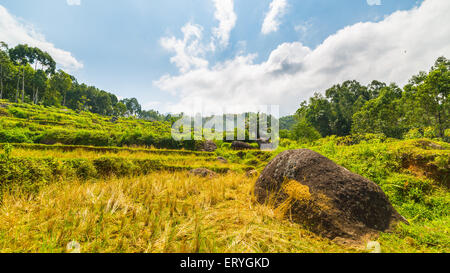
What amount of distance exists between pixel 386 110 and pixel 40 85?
86329 mm

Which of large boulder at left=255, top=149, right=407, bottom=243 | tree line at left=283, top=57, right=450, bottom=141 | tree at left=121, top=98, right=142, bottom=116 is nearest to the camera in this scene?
large boulder at left=255, top=149, right=407, bottom=243

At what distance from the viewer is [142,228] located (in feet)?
7.67

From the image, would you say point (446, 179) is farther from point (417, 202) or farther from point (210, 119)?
point (210, 119)

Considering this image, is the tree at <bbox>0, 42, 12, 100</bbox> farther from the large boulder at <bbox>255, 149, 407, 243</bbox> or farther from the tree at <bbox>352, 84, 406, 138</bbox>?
the tree at <bbox>352, 84, 406, 138</bbox>

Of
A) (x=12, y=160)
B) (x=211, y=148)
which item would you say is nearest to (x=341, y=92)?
(x=211, y=148)

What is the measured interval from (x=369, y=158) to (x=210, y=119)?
4166cm

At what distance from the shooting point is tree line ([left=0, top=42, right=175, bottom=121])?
4248 cm

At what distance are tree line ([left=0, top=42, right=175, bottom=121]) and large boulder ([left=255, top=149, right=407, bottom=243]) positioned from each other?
99.4 ft

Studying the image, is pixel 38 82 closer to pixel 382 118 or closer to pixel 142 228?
pixel 142 228

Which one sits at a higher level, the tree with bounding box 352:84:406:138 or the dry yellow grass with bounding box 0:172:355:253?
the tree with bounding box 352:84:406:138

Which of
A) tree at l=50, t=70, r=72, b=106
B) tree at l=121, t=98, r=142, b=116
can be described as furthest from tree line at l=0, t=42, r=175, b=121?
tree at l=121, t=98, r=142, b=116

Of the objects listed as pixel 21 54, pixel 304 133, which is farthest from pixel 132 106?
pixel 304 133

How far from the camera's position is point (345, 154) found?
657 cm

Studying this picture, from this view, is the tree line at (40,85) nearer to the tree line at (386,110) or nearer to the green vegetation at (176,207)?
the green vegetation at (176,207)
